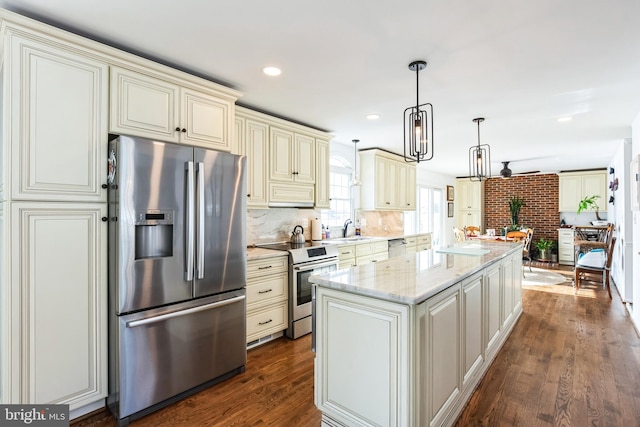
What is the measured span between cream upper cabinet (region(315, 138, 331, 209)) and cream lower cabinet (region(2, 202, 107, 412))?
8.14 ft

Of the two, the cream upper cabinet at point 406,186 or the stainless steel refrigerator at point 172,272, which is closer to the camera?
the stainless steel refrigerator at point 172,272

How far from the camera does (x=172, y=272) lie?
220 centimetres

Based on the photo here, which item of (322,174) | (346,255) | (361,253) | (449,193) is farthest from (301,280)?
(449,193)

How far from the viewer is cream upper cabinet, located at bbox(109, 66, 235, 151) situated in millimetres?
2141

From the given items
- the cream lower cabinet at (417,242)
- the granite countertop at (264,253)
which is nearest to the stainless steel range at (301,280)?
the granite countertop at (264,253)

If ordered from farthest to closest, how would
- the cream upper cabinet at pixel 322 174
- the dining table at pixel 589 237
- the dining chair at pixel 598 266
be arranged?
the dining table at pixel 589 237 → the dining chair at pixel 598 266 → the cream upper cabinet at pixel 322 174

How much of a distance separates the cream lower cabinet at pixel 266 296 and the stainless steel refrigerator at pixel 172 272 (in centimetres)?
34

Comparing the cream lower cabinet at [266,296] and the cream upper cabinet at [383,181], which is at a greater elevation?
the cream upper cabinet at [383,181]

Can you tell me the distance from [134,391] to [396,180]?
186 inches

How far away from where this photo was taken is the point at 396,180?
5.70 m

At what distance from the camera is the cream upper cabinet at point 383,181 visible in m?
5.20

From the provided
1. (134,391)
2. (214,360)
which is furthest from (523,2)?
(134,391)

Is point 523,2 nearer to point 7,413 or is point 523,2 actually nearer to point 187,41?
point 187,41

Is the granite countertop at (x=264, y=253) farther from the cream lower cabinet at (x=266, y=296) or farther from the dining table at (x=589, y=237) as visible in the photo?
the dining table at (x=589, y=237)
